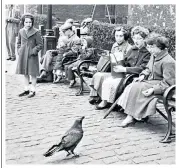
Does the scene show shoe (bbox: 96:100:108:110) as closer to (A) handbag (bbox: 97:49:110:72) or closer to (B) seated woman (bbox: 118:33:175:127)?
(A) handbag (bbox: 97:49:110:72)

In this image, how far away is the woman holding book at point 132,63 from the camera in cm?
625

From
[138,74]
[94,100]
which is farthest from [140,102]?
[94,100]

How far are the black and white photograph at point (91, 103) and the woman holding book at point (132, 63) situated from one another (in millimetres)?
15

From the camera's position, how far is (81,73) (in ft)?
26.3

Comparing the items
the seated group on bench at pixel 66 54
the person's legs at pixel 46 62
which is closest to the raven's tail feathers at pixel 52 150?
the seated group on bench at pixel 66 54

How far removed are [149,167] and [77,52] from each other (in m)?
4.93

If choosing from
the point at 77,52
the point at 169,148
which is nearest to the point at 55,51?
the point at 77,52

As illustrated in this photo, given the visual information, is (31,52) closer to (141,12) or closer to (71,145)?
(71,145)

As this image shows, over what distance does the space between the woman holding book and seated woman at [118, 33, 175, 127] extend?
42cm

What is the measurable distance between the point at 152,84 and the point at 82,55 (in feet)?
9.69

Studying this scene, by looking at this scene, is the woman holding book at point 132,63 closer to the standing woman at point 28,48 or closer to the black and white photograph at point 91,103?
the black and white photograph at point 91,103

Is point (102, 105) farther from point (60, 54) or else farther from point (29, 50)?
point (60, 54)

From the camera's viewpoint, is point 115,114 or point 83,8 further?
point 83,8


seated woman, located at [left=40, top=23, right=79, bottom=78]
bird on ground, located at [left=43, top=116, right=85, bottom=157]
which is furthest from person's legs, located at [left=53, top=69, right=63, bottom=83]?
bird on ground, located at [left=43, top=116, right=85, bottom=157]
